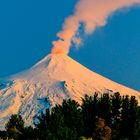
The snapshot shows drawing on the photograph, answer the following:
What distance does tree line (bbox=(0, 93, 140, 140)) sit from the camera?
5565 centimetres

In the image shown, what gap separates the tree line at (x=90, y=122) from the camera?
5565 cm

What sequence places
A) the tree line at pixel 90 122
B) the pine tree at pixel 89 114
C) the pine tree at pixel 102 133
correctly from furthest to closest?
the pine tree at pixel 89 114
the pine tree at pixel 102 133
the tree line at pixel 90 122

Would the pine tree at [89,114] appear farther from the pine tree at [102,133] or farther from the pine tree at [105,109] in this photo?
the pine tree at [102,133]

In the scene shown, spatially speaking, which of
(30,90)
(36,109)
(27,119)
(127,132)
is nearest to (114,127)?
(127,132)

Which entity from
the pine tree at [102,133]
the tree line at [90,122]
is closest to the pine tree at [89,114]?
the tree line at [90,122]

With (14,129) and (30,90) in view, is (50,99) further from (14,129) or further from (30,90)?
(14,129)

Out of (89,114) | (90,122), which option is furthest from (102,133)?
(89,114)

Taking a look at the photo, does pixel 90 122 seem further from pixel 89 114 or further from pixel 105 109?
pixel 105 109

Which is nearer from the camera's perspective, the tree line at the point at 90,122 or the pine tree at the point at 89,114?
the tree line at the point at 90,122

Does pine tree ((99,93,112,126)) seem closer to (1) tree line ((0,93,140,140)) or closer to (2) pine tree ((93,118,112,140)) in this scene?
(1) tree line ((0,93,140,140))

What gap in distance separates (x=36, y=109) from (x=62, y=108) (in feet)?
402

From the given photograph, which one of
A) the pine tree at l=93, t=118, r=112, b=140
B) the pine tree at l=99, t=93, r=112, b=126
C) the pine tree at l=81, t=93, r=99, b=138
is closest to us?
the pine tree at l=93, t=118, r=112, b=140

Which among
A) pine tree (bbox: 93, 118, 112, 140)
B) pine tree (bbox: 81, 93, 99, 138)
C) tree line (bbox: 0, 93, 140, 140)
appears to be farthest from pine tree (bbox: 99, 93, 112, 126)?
pine tree (bbox: 93, 118, 112, 140)

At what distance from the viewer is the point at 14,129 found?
59.9 metres
